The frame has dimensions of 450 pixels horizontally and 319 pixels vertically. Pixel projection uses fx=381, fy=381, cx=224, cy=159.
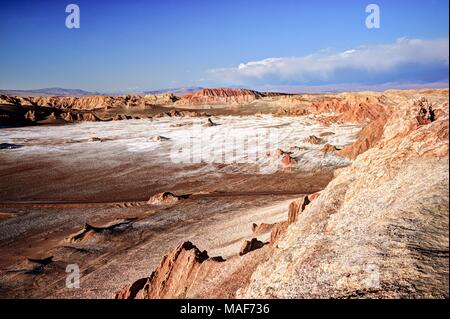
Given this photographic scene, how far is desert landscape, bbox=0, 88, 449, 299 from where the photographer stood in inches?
194

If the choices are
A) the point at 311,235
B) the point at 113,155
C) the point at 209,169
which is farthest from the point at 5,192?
the point at 311,235

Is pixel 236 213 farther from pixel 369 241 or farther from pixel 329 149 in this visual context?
pixel 329 149

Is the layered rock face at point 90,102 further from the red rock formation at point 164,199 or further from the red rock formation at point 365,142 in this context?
the red rock formation at point 164,199

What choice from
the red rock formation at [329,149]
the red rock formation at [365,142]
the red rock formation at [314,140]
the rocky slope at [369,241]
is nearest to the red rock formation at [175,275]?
the rocky slope at [369,241]

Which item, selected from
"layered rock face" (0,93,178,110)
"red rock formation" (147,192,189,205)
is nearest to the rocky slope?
"red rock formation" (147,192,189,205)

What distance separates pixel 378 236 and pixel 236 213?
10.7 meters

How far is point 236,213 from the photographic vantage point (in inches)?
615

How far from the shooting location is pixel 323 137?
32.9m

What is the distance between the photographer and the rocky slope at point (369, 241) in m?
4.38

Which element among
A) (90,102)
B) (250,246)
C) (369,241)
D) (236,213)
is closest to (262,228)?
(250,246)

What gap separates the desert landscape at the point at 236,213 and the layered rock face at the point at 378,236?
0.07 ft

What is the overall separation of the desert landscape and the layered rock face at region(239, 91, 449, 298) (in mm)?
23
